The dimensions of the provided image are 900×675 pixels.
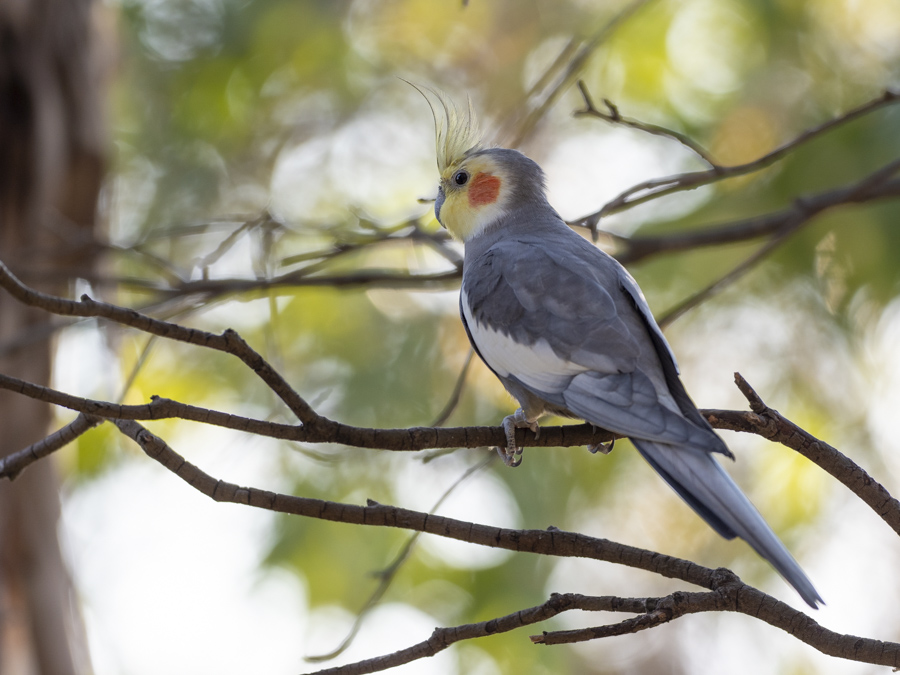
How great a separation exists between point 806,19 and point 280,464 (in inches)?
204

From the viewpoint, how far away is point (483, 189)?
12.1 ft

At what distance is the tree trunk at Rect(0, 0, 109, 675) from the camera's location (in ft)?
13.8

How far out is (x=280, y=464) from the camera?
20.6 feet

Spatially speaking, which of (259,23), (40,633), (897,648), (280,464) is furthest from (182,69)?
(897,648)

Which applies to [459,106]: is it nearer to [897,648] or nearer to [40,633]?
[897,648]

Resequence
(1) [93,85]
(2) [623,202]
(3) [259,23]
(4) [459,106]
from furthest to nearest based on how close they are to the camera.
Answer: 1. (3) [259,23]
2. (1) [93,85]
3. (4) [459,106]
4. (2) [623,202]

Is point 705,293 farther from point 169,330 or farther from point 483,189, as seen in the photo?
point 169,330

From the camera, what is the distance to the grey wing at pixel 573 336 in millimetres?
2348

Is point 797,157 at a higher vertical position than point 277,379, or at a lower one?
higher

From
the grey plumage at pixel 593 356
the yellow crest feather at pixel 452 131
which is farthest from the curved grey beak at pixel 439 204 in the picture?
the grey plumage at pixel 593 356

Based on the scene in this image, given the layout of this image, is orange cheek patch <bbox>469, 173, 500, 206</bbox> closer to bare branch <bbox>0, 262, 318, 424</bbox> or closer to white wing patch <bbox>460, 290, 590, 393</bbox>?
white wing patch <bbox>460, 290, 590, 393</bbox>

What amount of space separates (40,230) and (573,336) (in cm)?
335

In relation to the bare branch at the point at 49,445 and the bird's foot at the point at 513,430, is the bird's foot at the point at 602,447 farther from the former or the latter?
the bare branch at the point at 49,445

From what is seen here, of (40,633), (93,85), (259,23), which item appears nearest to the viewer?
(40,633)
